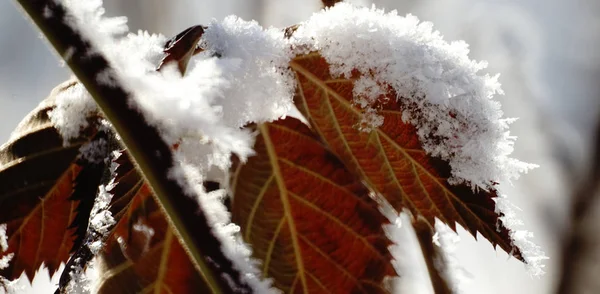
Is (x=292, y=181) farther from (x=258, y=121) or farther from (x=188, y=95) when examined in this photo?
(x=188, y=95)

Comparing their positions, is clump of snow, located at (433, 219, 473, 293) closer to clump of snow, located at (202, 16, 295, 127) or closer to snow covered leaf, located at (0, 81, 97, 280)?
clump of snow, located at (202, 16, 295, 127)

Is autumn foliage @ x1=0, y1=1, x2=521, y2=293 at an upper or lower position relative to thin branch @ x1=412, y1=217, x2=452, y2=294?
upper

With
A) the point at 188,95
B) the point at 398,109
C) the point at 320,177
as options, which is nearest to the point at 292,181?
the point at 320,177

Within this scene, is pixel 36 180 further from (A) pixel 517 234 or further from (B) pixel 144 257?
(A) pixel 517 234

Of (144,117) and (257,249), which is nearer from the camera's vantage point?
(144,117)

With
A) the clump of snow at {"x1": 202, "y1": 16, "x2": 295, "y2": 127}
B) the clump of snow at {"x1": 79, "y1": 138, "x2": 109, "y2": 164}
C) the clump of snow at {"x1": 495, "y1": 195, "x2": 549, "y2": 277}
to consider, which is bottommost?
the clump of snow at {"x1": 495, "y1": 195, "x2": 549, "y2": 277}

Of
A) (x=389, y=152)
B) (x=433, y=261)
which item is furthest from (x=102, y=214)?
(x=433, y=261)

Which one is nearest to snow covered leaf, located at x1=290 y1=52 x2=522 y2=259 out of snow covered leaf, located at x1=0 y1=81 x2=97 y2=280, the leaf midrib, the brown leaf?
the leaf midrib
